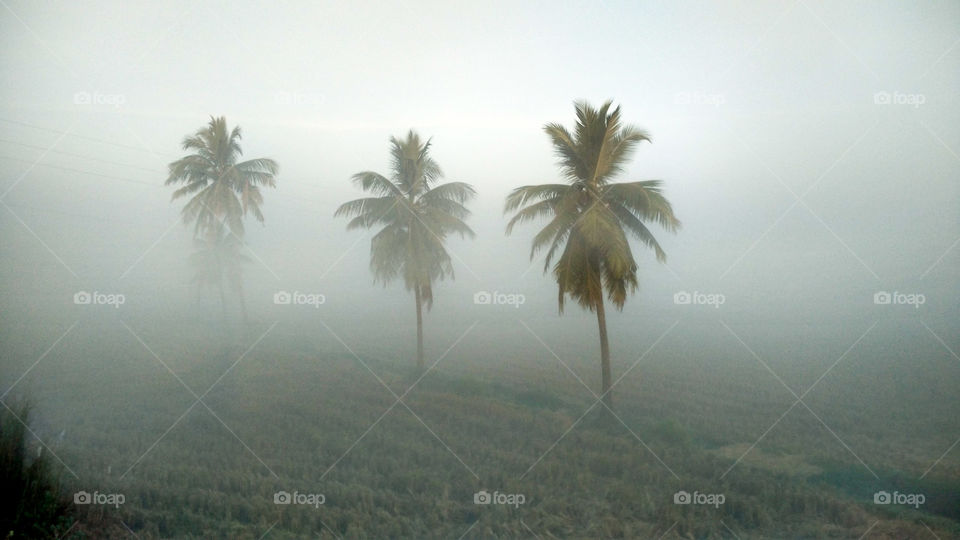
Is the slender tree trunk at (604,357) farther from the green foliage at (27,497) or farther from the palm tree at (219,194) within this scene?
the green foliage at (27,497)

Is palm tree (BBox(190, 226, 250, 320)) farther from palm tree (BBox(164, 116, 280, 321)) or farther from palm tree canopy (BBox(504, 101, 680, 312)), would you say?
palm tree canopy (BBox(504, 101, 680, 312))

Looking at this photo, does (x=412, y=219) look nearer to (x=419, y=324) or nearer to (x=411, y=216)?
(x=411, y=216)

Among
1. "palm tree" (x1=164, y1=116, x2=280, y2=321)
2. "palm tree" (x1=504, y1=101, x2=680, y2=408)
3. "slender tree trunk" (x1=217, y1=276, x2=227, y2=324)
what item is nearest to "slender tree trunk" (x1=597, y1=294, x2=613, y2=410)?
"palm tree" (x1=504, y1=101, x2=680, y2=408)

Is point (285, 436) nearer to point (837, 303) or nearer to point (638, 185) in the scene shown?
point (638, 185)

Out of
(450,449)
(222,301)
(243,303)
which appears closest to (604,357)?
(450,449)

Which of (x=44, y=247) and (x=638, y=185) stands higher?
(x=638, y=185)

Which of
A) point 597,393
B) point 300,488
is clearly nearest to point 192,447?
point 300,488

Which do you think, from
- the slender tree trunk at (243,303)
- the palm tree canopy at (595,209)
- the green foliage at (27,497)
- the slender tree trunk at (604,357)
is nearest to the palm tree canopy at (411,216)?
the palm tree canopy at (595,209)
